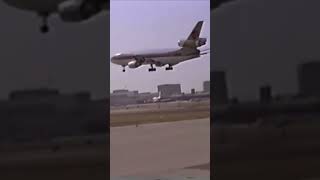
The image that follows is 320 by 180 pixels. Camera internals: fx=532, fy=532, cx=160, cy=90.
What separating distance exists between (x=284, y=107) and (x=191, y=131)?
55.6 inches

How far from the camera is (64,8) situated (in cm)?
349

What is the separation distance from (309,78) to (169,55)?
1347 mm

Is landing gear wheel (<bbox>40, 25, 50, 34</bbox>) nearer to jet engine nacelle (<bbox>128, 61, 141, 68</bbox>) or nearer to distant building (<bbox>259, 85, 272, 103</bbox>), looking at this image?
jet engine nacelle (<bbox>128, 61, 141, 68</bbox>)

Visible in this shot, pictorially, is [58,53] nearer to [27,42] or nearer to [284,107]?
[27,42]

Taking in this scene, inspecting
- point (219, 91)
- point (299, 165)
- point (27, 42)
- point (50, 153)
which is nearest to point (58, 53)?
point (27, 42)

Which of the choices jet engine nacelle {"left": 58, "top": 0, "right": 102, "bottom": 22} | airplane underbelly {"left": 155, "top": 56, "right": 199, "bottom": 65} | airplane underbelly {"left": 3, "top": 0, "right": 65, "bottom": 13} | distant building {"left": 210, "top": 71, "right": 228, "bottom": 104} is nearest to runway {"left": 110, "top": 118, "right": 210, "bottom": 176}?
airplane underbelly {"left": 155, "top": 56, "right": 199, "bottom": 65}

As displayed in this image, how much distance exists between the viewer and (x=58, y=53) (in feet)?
11.5

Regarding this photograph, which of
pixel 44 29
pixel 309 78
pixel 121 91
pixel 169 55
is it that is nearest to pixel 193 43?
pixel 169 55

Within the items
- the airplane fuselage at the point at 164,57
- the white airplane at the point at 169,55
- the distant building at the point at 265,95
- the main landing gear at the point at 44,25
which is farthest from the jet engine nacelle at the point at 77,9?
the distant building at the point at 265,95

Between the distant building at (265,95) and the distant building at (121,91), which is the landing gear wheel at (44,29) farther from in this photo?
the distant building at (265,95)

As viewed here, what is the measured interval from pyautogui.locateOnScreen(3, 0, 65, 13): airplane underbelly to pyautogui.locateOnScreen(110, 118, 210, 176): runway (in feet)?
4.87

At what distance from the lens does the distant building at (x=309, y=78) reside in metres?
3.67

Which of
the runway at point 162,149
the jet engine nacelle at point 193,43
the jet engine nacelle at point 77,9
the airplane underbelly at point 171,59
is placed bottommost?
the runway at point 162,149

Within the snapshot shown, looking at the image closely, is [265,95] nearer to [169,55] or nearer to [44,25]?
[169,55]
